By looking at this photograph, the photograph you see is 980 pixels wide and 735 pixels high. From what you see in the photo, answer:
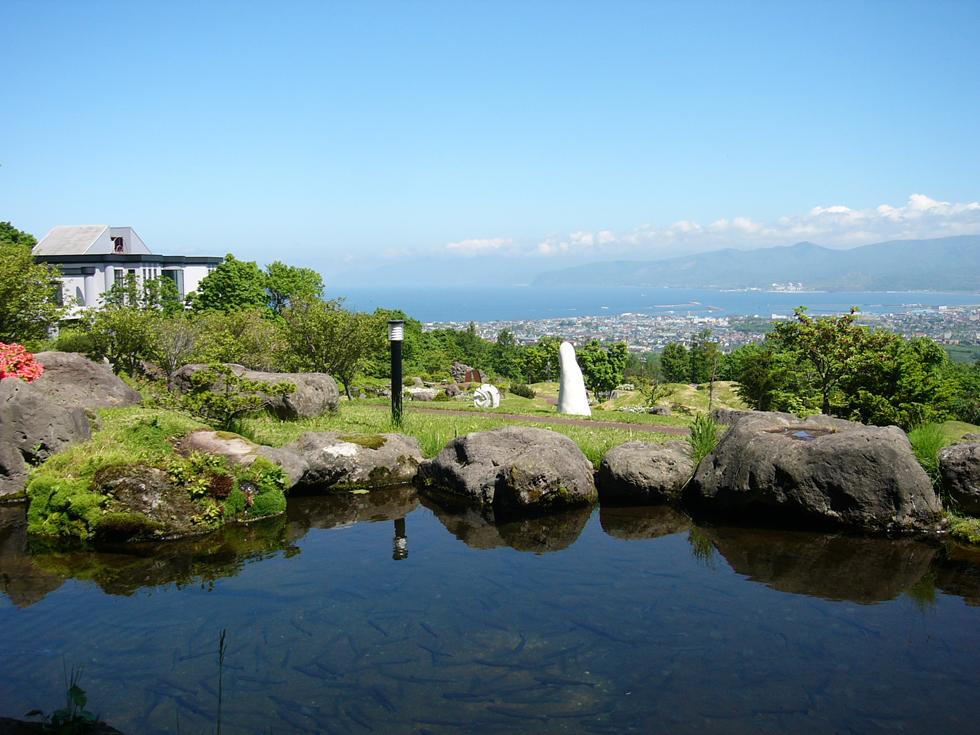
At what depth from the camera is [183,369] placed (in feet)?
67.2

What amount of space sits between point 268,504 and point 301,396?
6.38 meters

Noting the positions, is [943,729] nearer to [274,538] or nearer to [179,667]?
[179,667]

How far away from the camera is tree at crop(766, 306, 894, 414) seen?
22.2m

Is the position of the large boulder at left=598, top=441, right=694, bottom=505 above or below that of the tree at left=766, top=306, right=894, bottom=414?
below

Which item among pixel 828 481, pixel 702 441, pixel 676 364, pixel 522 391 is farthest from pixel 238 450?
pixel 676 364

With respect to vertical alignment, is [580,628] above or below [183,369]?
below

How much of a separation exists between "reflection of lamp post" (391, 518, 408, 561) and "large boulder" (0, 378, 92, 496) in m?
6.51

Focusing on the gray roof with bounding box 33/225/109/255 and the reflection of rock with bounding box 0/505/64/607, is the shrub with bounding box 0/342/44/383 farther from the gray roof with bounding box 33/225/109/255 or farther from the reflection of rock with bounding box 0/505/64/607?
the gray roof with bounding box 33/225/109/255

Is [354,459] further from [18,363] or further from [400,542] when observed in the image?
[18,363]

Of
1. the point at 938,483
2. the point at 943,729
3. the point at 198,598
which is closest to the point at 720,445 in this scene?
the point at 938,483

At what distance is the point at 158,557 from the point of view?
9.87m

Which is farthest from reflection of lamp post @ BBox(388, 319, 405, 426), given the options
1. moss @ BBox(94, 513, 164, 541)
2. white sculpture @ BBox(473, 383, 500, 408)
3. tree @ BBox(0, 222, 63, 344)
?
tree @ BBox(0, 222, 63, 344)

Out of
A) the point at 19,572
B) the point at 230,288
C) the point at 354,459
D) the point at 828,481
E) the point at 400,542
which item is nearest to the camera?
the point at 19,572

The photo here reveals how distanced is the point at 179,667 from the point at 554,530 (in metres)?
6.24
